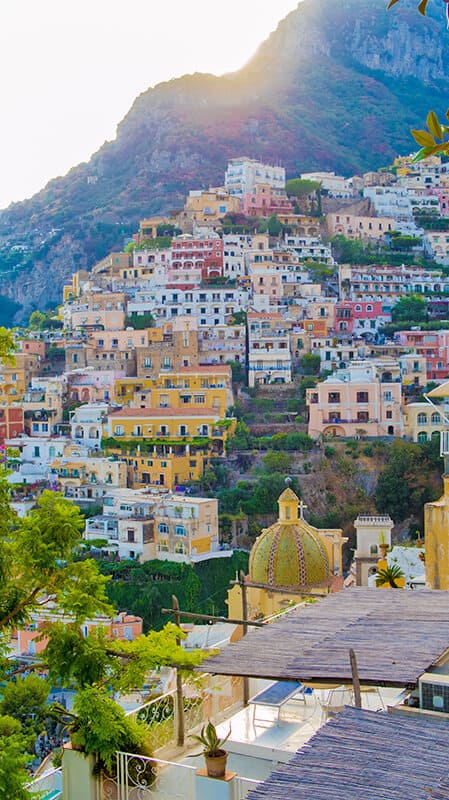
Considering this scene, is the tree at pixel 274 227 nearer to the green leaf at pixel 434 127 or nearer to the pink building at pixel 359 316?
the pink building at pixel 359 316

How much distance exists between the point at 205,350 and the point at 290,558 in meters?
33.7

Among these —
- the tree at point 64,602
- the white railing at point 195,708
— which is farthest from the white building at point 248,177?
the tree at point 64,602

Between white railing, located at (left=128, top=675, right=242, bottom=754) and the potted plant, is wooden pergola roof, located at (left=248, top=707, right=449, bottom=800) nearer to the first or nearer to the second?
the potted plant

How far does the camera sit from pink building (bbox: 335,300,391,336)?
189 ft

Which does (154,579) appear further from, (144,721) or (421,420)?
(144,721)

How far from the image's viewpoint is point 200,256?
62.2 m

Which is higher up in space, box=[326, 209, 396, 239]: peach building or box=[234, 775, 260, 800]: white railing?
box=[326, 209, 396, 239]: peach building

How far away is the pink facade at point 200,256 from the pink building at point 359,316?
740cm

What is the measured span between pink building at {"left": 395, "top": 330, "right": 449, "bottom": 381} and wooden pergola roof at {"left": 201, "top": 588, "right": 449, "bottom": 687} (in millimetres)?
44225

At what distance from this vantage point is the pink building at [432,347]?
171 ft

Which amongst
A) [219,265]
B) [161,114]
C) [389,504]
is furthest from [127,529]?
[161,114]

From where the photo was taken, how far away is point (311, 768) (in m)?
5.45

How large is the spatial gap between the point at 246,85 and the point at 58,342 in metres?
53.3

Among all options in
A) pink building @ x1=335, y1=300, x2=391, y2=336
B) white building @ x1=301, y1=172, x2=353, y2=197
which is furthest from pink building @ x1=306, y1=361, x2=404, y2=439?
white building @ x1=301, y1=172, x2=353, y2=197
